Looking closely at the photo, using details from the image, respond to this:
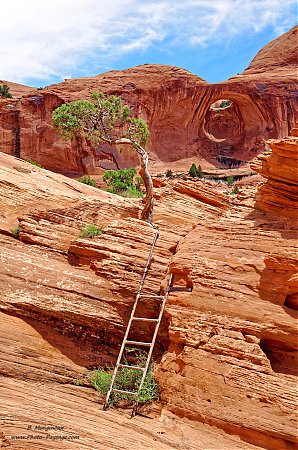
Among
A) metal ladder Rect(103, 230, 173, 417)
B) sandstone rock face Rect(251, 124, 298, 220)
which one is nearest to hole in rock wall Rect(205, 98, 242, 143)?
sandstone rock face Rect(251, 124, 298, 220)

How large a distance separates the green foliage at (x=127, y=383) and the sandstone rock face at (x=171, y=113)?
32189 millimetres

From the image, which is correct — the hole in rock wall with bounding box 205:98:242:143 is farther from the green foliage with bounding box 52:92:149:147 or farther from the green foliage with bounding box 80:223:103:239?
the green foliage with bounding box 80:223:103:239

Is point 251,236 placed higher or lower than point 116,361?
higher

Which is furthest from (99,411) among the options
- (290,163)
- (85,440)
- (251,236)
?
(290,163)

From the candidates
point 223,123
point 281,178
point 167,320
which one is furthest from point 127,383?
point 223,123

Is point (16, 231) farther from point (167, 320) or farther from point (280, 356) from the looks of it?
point (280, 356)

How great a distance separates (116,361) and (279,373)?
131 inches

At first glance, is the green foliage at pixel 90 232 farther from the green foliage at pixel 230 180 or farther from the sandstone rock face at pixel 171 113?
the sandstone rock face at pixel 171 113

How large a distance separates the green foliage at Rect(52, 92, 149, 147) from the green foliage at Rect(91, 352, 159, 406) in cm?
952

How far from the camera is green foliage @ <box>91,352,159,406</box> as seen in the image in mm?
7559

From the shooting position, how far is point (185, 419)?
6.92m

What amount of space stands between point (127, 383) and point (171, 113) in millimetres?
39271

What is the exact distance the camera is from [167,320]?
8570mm

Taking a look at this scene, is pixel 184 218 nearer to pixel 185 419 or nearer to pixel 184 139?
pixel 185 419
